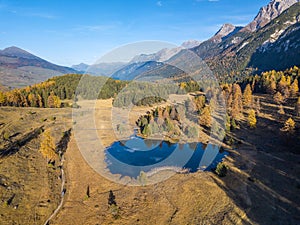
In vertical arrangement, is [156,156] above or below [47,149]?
below

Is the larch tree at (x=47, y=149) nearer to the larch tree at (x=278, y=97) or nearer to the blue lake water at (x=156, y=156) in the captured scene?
the blue lake water at (x=156, y=156)

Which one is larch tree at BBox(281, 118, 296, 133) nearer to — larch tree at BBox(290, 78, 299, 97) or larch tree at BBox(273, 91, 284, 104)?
larch tree at BBox(273, 91, 284, 104)

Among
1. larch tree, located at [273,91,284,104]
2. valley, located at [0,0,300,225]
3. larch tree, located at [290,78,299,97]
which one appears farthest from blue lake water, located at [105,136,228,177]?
larch tree, located at [290,78,299,97]

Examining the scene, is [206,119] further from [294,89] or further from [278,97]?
[294,89]

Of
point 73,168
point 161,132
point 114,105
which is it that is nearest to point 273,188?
point 73,168

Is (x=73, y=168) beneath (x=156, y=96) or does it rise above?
beneath

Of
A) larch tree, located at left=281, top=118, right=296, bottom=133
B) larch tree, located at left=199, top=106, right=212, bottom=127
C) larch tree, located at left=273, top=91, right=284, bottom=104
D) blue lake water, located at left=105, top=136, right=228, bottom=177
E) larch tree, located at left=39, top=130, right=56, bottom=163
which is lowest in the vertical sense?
blue lake water, located at left=105, top=136, right=228, bottom=177

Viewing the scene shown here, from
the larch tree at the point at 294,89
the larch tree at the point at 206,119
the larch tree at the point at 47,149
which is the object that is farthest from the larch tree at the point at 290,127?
the larch tree at the point at 47,149

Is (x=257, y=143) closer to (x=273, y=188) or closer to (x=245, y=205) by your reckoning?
(x=273, y=188)

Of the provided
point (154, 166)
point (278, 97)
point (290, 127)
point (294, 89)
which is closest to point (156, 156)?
point (154, 166)
